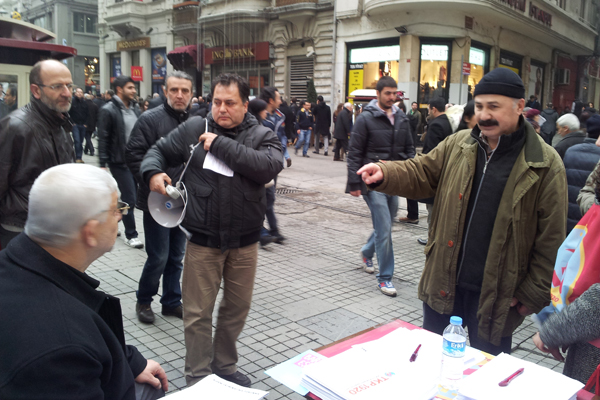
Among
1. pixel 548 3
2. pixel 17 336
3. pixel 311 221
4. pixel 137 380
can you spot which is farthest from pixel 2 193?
→ pixel 548 3

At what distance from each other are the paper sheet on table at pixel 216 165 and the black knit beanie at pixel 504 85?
1504 mm

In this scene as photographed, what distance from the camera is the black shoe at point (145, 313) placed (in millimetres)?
4270

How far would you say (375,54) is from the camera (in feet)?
65.5

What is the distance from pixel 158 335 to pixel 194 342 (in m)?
1.09

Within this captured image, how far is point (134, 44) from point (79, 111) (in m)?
18.1

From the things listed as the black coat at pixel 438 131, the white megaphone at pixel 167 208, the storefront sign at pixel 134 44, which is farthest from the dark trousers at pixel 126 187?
the storefront sign at pixel 134 44

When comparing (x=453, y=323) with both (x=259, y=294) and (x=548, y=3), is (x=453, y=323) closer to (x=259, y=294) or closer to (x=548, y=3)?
(x=259, y=294)

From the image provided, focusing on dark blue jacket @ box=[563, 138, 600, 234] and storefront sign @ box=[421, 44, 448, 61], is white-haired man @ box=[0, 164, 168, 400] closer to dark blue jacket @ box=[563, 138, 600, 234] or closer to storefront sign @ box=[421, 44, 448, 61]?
dark blue jacket @ box=[563, 138, 600, 234]

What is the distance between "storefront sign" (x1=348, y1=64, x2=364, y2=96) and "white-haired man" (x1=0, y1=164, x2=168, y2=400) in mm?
19521

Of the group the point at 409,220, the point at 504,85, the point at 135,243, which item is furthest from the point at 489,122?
the point at 409,220

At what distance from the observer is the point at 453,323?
78.9 inches

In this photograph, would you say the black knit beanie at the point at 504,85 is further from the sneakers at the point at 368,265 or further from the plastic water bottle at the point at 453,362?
the sneakers at the point at 368,265

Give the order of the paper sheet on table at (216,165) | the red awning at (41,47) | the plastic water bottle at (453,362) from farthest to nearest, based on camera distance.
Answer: the red awning at (41,47), the paper sheet on table at (216,165), the plastic water bottle at (453,362)

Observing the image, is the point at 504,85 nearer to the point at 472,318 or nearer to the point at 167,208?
the point at 472,318
